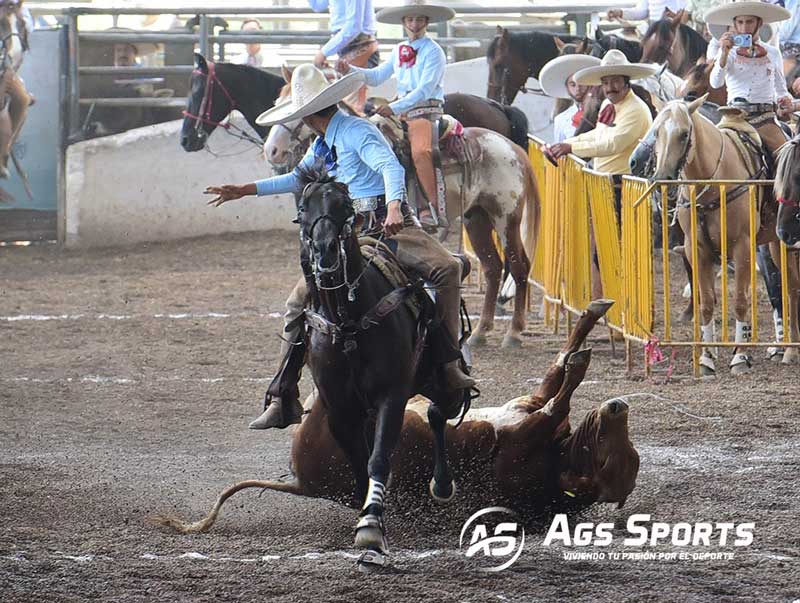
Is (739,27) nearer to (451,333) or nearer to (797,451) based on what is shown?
(797,451)

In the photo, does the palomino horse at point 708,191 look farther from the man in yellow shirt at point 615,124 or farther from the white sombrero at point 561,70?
the white sombrero at point 561,70

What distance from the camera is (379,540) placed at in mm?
5312

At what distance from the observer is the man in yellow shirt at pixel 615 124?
10.8 metres

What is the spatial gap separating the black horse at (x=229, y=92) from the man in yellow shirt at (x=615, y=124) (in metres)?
3.78

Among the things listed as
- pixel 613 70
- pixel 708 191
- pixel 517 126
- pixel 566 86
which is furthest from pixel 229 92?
pixel 708 191

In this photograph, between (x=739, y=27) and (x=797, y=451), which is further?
(x=739, y=27)

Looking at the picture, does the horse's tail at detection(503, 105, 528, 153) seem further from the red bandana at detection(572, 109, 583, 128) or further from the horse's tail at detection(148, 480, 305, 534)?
the horse's tail at detection(148, 480, 305, 534)

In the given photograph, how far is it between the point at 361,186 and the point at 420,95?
192 inches

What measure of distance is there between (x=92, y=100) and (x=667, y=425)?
11.7m

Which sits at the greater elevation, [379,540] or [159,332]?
[379,540]

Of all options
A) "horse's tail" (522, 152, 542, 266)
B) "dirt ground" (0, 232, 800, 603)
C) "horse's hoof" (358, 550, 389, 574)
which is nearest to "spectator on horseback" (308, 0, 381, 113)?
"horse's tail" (522, 152, 542, 266)

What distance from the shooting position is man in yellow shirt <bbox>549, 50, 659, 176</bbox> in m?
10.8

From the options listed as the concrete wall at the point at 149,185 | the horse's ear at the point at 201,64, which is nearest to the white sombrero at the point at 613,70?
the horse's ear at the point at 201,64

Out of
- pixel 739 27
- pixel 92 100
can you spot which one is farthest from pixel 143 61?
pixel 739 27
